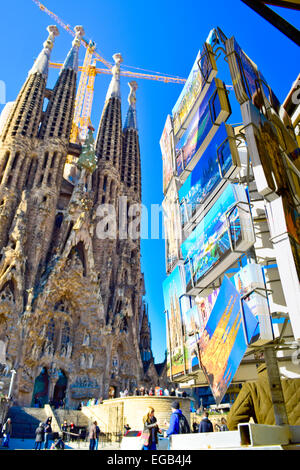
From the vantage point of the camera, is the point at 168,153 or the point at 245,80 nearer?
the point at 245,80

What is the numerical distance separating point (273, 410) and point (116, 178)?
32519 mm

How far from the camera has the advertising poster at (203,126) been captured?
9922mm

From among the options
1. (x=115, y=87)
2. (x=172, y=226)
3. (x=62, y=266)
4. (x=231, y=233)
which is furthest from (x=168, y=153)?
(x=115, y=87)

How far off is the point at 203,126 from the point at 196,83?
247cm

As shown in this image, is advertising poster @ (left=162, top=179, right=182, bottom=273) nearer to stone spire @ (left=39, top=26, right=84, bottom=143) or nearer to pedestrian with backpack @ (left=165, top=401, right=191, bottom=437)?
pedestrian with backpack @ (left=165, top=401, right=191, bottom=437)

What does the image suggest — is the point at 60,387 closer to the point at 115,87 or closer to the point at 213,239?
the point at 213,239

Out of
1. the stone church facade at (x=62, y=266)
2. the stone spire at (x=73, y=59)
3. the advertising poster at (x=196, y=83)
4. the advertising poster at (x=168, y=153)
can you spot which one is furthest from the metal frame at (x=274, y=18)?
the stone spire at (x=73, y=59)

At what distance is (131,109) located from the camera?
1789 inches

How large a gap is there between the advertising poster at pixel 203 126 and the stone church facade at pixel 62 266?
577 inches

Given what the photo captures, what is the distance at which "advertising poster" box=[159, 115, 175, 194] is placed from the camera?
560 inches

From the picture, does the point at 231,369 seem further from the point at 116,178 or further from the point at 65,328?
the point at 116,178

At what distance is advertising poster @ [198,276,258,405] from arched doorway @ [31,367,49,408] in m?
17.3

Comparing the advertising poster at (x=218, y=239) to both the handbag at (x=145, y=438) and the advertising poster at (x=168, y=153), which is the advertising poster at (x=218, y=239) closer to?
the handbag at (x=145, y=438)

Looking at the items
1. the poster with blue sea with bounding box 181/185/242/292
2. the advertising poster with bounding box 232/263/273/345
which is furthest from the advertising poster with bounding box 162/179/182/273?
the advertising poster with bounding box 232/263/273/345
